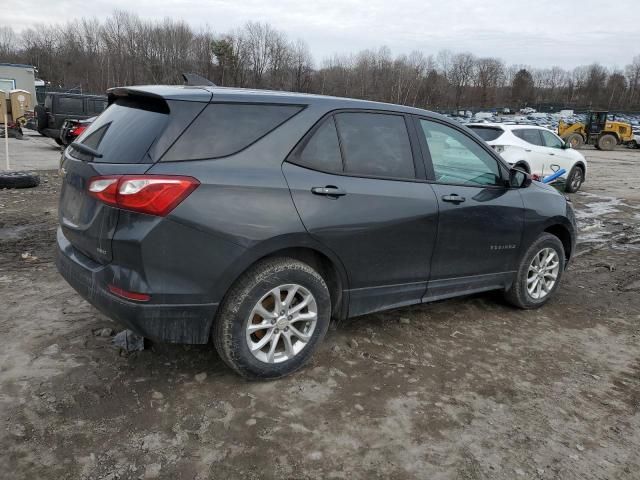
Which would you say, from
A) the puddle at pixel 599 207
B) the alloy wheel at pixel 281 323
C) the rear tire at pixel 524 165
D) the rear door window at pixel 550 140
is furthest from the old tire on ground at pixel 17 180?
the rear door window at pixel 550 140

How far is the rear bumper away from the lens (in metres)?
2.75

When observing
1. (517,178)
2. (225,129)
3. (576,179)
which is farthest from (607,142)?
(225,129)

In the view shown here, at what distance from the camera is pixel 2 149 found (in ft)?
57.5

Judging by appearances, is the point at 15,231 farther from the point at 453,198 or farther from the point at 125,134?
the point at 453,198

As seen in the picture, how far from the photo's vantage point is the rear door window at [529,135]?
12125 millimetres

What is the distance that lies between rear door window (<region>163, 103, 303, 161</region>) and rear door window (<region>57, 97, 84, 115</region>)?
62.4 ft

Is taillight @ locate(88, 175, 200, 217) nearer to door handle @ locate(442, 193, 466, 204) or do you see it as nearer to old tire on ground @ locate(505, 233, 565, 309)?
door handle @ locate(442, 193, 466, 204)

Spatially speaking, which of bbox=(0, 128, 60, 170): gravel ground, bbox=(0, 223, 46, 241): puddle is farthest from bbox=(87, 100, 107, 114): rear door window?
bbox=(0, 223, 46, 241): puddle

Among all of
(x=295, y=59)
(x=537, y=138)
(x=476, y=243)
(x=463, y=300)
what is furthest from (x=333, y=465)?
(x=295, y=59)

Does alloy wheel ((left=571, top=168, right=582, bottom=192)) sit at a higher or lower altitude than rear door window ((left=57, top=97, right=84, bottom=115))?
lower

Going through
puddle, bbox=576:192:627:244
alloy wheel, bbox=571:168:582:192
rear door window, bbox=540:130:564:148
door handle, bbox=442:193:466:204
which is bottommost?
puddle, bbox=576:192:627:244

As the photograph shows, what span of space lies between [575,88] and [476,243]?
11532 centimetres

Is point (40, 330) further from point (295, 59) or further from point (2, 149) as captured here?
point (295, 59)

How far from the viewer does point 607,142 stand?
113ft
